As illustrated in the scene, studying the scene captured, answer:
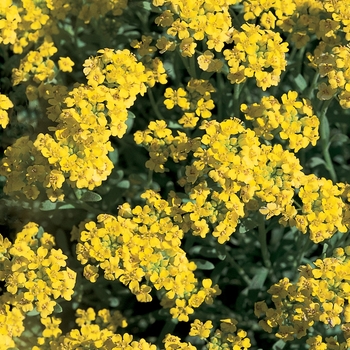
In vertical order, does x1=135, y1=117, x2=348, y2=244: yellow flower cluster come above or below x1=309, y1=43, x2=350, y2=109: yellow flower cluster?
below

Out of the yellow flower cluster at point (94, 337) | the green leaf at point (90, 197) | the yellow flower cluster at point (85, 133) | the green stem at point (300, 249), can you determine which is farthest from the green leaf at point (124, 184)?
the green stem at point (300, 249)

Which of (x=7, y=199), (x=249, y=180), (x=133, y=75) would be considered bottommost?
(x=7, y=199)

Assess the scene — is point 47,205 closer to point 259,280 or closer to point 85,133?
point 85,133

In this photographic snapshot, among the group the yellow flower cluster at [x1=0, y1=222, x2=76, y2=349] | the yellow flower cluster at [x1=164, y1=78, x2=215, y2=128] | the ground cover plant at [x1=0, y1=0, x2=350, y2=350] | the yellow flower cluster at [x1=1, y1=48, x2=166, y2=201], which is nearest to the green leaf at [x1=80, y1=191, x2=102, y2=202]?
the ground cover plant at [x1=0, y1=0, x2=350, y2=350]

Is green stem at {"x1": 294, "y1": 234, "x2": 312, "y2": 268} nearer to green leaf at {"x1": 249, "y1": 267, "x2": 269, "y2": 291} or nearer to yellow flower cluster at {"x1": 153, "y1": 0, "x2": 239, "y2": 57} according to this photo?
green leaf at {"x1": 249, "y1": 267, "x2": 269, "y2": 291}

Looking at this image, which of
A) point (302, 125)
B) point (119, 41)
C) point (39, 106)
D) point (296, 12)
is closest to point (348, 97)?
point (302, 125)

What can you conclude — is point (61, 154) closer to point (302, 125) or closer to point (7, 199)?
point (7, 199)

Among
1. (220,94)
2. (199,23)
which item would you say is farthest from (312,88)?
(199,23)
